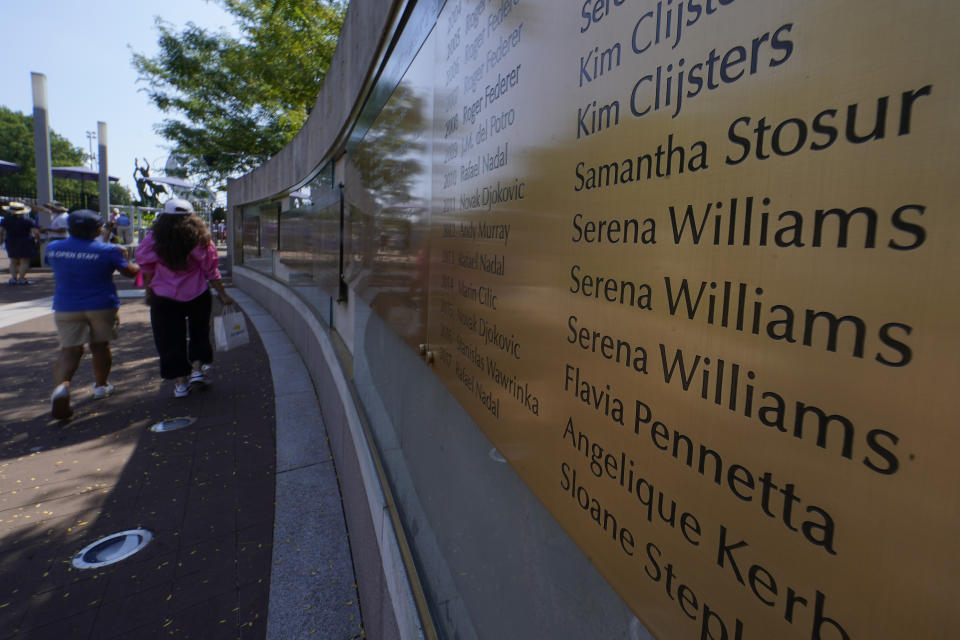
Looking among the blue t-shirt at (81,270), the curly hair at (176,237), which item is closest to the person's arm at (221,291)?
the curly hair at (176,237)

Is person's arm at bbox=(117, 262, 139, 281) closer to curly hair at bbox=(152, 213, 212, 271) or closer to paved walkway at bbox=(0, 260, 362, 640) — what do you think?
curly hair at bbox=(152, 213, 212, 271)

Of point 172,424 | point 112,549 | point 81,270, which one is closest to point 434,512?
point 112,549

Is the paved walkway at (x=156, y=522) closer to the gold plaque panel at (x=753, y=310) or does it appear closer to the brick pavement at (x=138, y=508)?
the brick pavement at (x=138, y=508)

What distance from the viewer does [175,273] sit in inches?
231

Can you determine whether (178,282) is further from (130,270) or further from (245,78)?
(245,78)

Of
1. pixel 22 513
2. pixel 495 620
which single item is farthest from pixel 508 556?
pixel 22 513

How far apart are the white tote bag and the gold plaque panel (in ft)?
18.4

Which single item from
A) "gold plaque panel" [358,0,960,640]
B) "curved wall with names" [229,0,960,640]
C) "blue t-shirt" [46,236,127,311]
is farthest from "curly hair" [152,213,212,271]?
"gold plaque panel" [358,0,960,640]

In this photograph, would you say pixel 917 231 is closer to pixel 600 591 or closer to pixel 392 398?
pixel 600 591

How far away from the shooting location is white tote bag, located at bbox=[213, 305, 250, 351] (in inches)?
230

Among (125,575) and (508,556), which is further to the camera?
(125,575)

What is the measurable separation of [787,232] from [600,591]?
75 cm

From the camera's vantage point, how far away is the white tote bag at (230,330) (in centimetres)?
585

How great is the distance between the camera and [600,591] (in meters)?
0.97
